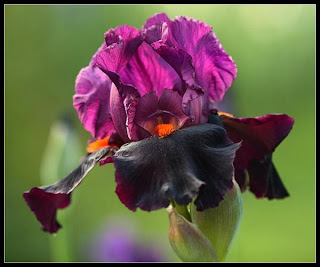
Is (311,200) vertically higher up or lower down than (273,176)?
lower down

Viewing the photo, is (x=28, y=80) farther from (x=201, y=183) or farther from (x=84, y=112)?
(x=201, y=183)

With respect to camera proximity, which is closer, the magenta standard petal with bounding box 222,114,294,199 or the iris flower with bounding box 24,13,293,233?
the iris flower with bounding box 24,13,293,233

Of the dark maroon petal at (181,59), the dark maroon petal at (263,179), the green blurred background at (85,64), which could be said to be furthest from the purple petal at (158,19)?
the green blurred background at (85,64)

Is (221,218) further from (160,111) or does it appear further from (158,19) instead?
(158,19)

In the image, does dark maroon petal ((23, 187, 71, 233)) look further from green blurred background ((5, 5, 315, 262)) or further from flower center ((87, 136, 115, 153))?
green blurred background ((5, 5, 315, 262))

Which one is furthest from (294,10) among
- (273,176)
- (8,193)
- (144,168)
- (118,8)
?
(144,168)

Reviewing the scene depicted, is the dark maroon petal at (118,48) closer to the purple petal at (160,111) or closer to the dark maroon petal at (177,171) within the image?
the purple petal at (160,111)

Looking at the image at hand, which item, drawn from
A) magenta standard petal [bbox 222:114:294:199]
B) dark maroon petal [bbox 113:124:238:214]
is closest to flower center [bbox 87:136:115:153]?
dark maroon petal [bbox 113:124:238:214]
